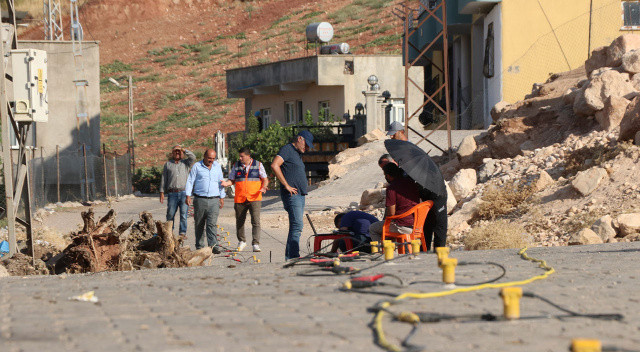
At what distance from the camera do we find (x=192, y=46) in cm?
8231

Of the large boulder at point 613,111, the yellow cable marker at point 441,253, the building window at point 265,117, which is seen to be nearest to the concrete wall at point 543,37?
the large boulder at point 613,111

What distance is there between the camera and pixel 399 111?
123ft

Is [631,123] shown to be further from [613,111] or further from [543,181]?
[543,181]

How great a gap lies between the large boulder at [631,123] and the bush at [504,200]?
6.42ft

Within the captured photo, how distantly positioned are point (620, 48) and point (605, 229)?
9.55 metres

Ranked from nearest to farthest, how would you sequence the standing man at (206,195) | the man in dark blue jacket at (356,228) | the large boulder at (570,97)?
the man in dark blue jacket at (356,228) → the standing man at (206,195) → the large boulder at (570,97)

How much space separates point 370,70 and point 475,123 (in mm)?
8210

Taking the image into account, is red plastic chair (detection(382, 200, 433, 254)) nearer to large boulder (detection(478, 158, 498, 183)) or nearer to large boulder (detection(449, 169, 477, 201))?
large boulder (detection(449, 169, 477, 201))

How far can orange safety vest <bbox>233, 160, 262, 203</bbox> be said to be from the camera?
12.7 metres

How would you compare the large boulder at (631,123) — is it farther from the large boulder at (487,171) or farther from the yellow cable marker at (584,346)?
the yellow cable marker at (584,346)

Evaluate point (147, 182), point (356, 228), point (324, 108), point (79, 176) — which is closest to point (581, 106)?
point (356, 228)

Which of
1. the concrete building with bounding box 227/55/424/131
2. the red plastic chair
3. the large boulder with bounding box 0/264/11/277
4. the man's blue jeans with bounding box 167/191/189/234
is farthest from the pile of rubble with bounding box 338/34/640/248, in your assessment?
the concrete building with bounding box 227/55/424/131

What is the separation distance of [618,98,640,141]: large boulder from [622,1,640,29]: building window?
12133mm

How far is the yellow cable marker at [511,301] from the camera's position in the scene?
443 centimetres
